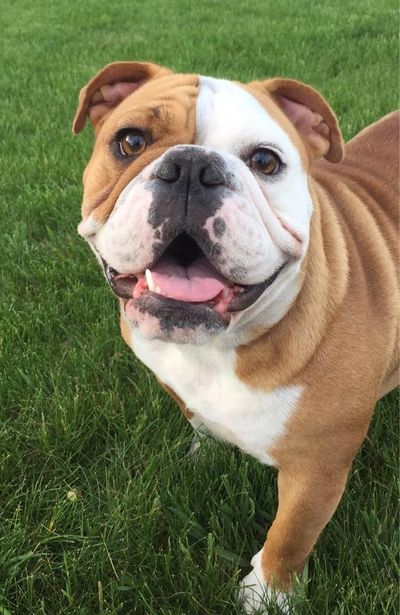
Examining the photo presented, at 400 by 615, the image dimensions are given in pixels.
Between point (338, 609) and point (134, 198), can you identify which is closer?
point (134, 198)

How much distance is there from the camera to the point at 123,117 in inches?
72.7

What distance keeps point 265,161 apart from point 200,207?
336 mm

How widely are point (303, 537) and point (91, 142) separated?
12.2 feet

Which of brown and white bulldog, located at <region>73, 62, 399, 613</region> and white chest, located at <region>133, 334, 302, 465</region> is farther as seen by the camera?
white chest, located at <region>133, 334, 302, 465</region>

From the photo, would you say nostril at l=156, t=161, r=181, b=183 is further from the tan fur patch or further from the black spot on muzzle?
the tan fur patch

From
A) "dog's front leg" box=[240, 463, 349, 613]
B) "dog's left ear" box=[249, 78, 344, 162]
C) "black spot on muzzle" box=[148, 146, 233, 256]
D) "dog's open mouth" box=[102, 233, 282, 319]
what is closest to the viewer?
"black spot on muzzle" box=[148, 146, 233, 256]

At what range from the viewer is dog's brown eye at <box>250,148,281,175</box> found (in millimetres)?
1800

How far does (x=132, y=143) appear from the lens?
186 cm

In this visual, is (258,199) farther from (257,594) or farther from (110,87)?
(257,594)

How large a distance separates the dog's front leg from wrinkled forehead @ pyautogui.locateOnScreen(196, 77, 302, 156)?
98 centimetres

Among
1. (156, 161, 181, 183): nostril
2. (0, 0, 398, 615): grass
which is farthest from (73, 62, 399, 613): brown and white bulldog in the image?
(0, 0, 398, 615): grass

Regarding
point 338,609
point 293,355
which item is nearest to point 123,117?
point 293,355

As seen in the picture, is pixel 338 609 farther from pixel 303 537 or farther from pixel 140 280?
pixel 140 280

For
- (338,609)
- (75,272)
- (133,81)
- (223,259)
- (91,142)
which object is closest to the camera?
(223,259)
